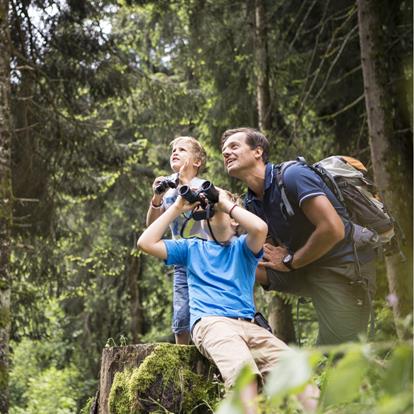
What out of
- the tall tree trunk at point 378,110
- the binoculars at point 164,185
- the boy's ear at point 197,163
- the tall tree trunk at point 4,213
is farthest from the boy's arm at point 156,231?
the tall tree trunk at point 378,110

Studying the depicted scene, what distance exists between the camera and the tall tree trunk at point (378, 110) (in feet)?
24.9

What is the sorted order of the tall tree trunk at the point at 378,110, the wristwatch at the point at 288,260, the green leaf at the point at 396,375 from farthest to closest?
1. the tall tree trunk at the point at 378,110
2. the wristwatch at the point at 288,260
3. the green leaf at the point at 396,375

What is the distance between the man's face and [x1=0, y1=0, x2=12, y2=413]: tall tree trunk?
3357mm

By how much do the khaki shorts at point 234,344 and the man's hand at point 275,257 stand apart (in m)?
0.63

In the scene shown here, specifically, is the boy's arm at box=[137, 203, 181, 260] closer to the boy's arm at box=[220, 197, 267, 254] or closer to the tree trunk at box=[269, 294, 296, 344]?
the boy's arm at box=[220, 197, 267, 254]

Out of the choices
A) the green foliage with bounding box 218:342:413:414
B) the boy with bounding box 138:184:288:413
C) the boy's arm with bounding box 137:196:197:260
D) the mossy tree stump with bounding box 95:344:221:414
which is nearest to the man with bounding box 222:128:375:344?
the boy with bounding box 138:184:288:413

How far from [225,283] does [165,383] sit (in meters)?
0.68

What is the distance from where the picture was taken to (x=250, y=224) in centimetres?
386

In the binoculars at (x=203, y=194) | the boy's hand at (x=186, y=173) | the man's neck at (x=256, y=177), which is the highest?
the boy's hand at (x=186, y=173)

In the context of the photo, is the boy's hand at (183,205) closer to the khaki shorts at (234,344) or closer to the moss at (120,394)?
the khaki shorts at (234,344)

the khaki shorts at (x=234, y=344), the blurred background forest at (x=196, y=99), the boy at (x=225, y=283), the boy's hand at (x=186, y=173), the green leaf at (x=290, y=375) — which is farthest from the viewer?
the blurred background forest at (x=196, y=99)

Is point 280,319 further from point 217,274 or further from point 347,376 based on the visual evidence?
point 347,376

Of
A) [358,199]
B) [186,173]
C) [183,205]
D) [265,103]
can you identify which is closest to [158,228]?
[183,205]

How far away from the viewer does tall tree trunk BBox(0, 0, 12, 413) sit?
683 centimetres
